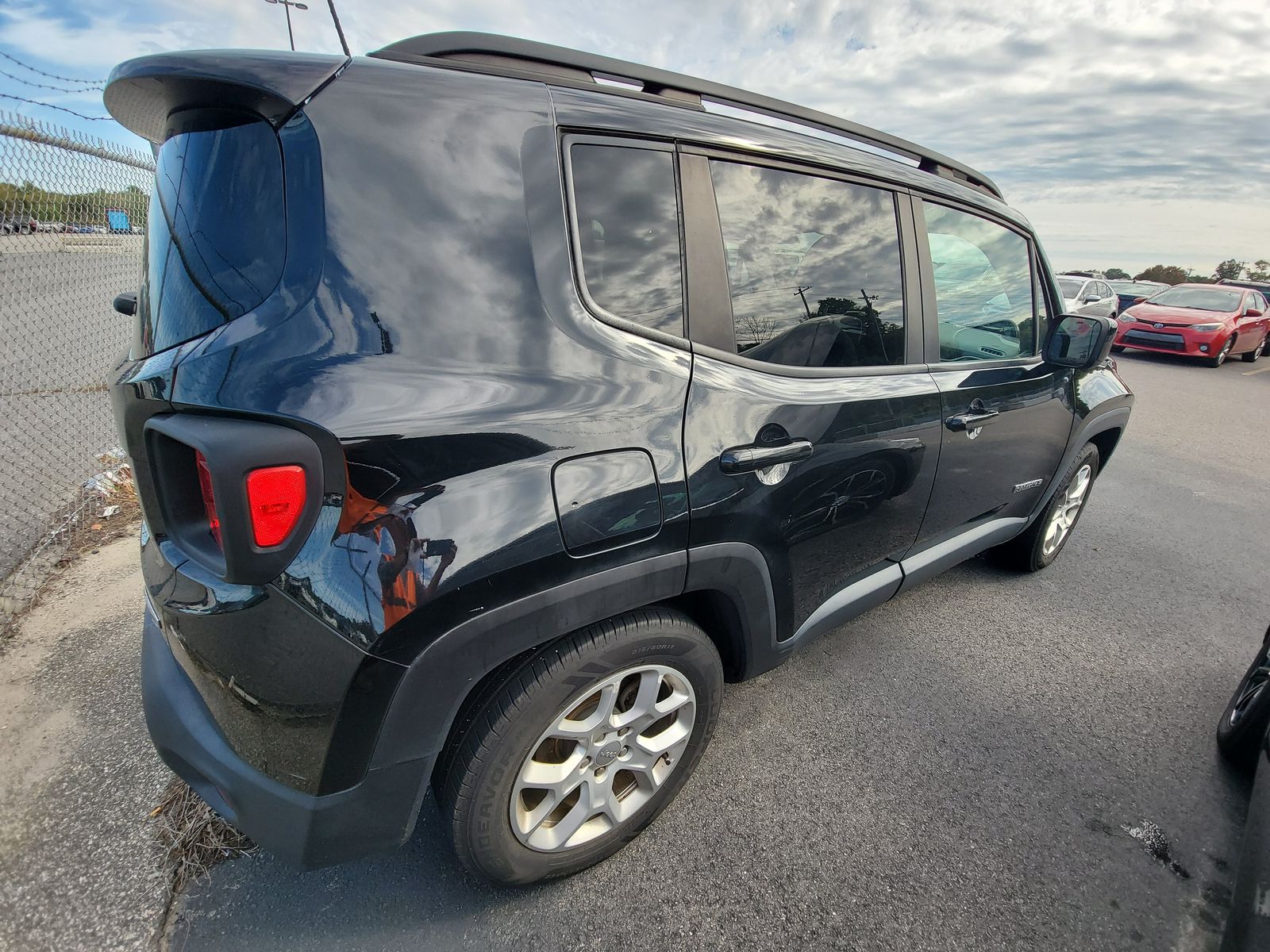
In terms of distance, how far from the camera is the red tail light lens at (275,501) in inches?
44.7

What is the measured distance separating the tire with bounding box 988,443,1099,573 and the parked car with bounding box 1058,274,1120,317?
33.0 feet

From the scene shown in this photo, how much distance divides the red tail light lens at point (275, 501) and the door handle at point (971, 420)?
205cm

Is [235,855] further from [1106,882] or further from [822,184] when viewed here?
[822,184]

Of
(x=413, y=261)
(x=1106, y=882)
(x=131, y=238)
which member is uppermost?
(x=131, y=238)

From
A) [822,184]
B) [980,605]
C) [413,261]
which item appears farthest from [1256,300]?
[413,261]

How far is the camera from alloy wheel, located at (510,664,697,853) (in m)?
1.61

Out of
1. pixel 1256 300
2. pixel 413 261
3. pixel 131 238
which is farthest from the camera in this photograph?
pixel 1256 300

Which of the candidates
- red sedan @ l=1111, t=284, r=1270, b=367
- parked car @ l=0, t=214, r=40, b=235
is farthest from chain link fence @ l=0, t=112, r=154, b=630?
red sedan @ l=1111, t=284, r=1270, b=367

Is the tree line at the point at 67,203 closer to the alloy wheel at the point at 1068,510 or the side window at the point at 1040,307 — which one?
the side window at the point at 1040,307

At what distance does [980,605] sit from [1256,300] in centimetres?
1623

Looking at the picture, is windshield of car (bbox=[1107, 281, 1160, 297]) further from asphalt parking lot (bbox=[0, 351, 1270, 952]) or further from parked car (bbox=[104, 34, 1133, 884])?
parked car (bbox=[104, 34, 1133, 884])

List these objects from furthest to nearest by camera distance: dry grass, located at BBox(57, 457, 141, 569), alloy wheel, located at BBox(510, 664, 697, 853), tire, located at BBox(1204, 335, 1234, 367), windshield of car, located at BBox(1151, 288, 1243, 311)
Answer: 1. windshield of car, located at BBox(1151, 288, 1243, 311)
2. tire, located at BBox(1204, 335, 1234, 367)
3. dry grass, located at BBox(57, 457, 141, 569)
4. alloy wheel, located at BBox(510, 664, 697, 853)

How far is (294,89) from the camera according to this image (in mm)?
1204

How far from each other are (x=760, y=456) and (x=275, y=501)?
43.3 inches
